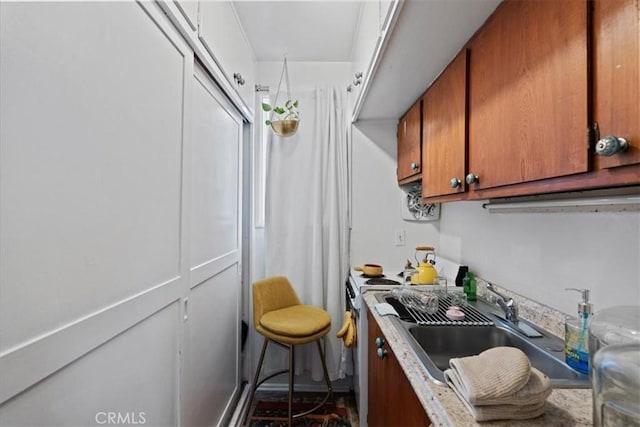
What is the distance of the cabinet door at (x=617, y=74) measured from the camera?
1.72 ft

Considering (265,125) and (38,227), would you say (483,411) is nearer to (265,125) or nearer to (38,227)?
(38,227)

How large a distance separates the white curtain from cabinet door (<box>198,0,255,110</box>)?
0.42 metres

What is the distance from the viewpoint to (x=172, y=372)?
1.13 metres

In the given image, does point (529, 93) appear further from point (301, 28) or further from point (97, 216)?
point (301, 28)

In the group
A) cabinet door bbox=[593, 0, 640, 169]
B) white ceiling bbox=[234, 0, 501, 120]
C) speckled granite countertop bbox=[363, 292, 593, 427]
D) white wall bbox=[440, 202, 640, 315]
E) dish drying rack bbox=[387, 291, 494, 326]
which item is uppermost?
white ceiling bbox=[234, 0, 501, 120]

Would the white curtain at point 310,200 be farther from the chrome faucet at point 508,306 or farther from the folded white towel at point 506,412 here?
the folded white towel at point 506,412

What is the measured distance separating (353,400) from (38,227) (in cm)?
228

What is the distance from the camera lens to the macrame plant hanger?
2.13 meters

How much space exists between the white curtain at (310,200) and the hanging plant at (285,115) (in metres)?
0.08

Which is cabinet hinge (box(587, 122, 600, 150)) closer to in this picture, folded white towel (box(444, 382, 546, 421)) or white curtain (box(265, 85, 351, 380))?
folded white towel (box(444, 382, 546, 421))

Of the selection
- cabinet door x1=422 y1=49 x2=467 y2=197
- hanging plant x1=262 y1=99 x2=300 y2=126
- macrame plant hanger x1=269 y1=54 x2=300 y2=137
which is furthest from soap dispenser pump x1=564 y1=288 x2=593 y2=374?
hanging plant x1=262 y1=99 x2=300 y2=126

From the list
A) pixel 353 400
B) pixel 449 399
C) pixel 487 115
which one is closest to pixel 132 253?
pixel 449 399

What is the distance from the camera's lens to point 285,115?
7.45 feet

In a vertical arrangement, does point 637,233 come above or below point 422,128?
below
